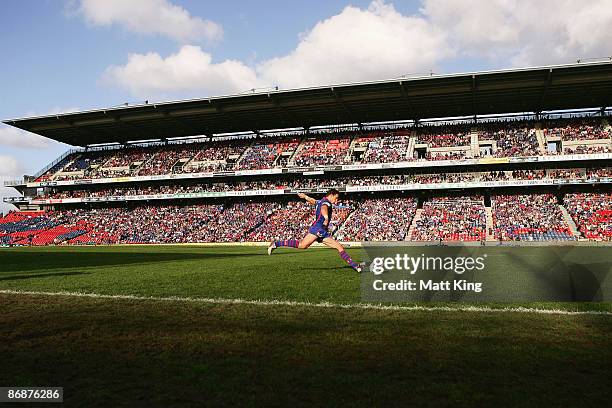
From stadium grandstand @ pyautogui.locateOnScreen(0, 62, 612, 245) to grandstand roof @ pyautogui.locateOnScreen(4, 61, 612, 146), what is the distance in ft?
0.80

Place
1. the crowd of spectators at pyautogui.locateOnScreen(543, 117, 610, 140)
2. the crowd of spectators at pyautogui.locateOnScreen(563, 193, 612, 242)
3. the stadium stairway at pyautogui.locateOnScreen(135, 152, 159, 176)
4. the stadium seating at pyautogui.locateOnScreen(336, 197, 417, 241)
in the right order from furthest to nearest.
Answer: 1. the stadium stairway at pyautogui.locateOnScreen(135, 152, 159, 176)
2. the crowd of spectators at pyautogui.locateOnScreen(543, 117, 610, 140)
3. the stadium seating at pyautogui.locateOnScreen(336, 197, 417, 241)
4. the crowd of spectators at pyautogui.locateOnScreen(563, 193, 612, 242)

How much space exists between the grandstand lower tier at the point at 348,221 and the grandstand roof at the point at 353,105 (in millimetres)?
10668

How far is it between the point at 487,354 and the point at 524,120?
56.6m

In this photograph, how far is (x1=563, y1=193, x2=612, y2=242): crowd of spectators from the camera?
4233 centimetres

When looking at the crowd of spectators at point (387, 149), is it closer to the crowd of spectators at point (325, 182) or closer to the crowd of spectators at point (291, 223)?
the crowd of spectators at point (325, 182)

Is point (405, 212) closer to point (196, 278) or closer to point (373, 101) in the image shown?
point (373, 101)

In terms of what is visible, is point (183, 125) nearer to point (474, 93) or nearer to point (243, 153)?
point (243, 153)

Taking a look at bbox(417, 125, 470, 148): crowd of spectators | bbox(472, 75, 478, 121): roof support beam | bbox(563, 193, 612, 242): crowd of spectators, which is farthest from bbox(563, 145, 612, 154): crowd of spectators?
bbox(472, 75, 478, 121): roof support beam

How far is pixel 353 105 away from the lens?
2211 inches

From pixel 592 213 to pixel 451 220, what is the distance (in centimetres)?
1294

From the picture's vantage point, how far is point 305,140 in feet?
208

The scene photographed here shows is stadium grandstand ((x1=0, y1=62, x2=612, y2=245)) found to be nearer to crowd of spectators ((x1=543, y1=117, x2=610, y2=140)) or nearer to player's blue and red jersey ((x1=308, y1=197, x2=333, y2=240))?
crowd of spectators ((x1=543, y1=117, x2=610, y2=140))

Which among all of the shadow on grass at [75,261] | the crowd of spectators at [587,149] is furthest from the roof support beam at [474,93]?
the shadow on grass at [75,261]

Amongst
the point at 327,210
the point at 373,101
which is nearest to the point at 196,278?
the point at 327,210
